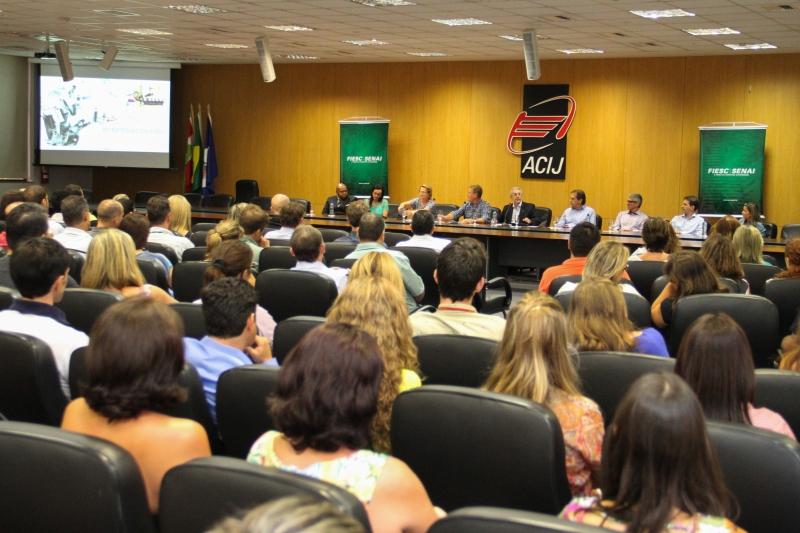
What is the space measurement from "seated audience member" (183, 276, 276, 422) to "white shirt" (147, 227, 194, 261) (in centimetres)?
356

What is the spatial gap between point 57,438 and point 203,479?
13.8 inches

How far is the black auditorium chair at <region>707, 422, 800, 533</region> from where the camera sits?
A: 195 cm

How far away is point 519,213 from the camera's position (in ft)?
40.1

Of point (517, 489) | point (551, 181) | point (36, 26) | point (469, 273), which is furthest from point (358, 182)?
point (517, 489)

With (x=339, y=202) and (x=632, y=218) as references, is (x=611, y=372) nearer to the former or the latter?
(x=632, y=218)

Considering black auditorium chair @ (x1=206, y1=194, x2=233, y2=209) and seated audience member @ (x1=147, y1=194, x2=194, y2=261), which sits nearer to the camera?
seated audience member @ (x1=147, y1=194, x2=194, y2=261)

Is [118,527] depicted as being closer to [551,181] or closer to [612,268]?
[612,268]

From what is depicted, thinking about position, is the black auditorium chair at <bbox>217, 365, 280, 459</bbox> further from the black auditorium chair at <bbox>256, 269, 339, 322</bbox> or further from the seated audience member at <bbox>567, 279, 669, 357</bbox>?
the black auditorium chair at <bbox>256, 269, 339, 322</bbox>

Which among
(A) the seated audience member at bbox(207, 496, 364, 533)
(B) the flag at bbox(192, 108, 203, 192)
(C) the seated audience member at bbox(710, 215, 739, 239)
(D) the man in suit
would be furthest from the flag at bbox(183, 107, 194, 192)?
(A) the seated audience member at bbox(207, 496, 364, 533)

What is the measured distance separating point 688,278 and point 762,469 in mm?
2649

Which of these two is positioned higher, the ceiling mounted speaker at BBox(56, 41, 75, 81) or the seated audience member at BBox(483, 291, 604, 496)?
the ceiling mounted speaker at BBox(56, 41, 75, 81)

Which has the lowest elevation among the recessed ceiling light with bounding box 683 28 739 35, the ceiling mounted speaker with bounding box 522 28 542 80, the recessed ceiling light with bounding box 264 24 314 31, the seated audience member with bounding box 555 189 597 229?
the seated audience member with bounding box 555 189 597 229

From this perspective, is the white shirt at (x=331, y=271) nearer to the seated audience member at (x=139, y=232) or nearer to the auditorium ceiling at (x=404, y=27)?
the seated audience member at (x=139, y=232)

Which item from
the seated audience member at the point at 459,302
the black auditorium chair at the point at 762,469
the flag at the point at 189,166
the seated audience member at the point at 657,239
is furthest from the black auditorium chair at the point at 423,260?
the flag at the point at 189,166
